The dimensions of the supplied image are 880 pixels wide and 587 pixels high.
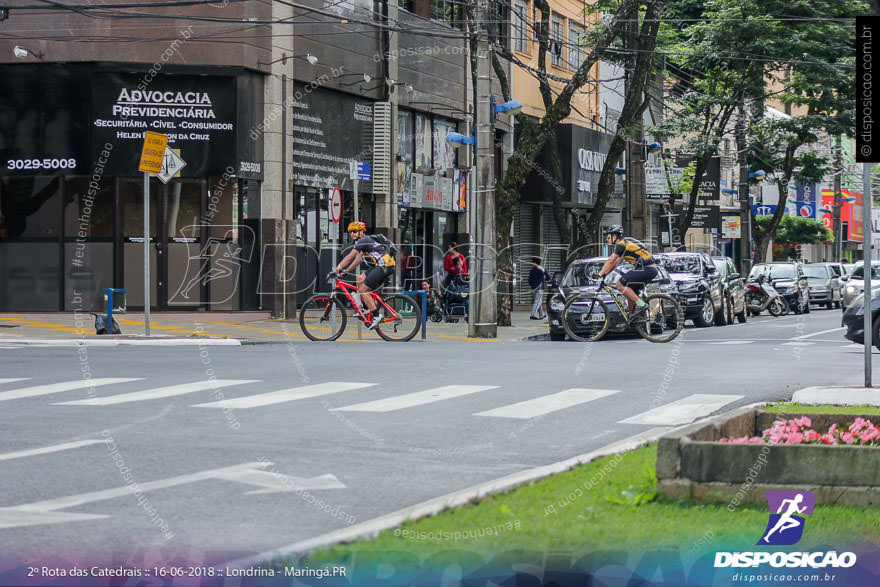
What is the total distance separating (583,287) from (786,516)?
1966 cm

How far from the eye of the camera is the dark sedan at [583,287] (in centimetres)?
2398

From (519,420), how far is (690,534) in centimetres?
544

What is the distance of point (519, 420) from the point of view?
11.8m

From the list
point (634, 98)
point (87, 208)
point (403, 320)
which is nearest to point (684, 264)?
point (634, 98)

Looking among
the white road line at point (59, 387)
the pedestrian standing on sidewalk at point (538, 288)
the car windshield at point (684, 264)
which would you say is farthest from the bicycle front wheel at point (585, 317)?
the pedestrian standing on sidewalk at point (538, 288)

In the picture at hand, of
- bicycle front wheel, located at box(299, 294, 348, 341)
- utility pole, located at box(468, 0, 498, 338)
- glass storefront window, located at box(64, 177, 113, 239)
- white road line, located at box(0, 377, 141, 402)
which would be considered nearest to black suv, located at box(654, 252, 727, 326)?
utility pole, located at box(468, 0, 498, 338)

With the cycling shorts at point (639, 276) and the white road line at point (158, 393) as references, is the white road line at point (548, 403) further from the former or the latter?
the cycling shorts at point (639, 276)

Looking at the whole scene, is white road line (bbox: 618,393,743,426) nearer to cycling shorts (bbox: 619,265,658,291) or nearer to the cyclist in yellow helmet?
cycling shorts (bbox: 619,265,658,291)

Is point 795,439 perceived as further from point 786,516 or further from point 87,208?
point 87,208

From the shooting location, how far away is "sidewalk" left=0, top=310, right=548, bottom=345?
2231 centimetres

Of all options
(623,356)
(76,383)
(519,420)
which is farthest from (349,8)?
(519,420)

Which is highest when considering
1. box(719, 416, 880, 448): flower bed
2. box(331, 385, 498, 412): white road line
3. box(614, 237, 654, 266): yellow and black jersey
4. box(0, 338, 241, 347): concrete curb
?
box(614, 237, 654, 266): yellow and black jersey

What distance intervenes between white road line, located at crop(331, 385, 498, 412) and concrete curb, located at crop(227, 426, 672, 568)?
3.17 metres

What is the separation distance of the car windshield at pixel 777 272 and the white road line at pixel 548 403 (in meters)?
32.0
